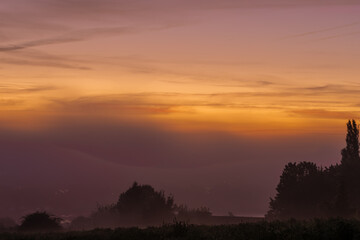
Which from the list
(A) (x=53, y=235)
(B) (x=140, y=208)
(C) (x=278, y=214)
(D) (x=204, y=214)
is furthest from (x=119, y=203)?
(A) (x=53, y=235)

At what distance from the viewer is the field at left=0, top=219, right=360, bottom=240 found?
2586 cm

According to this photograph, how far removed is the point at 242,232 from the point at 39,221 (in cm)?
3705

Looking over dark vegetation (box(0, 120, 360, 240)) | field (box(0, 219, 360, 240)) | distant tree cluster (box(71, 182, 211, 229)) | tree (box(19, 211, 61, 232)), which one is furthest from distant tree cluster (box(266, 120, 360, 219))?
field (box(0, 219, 360, 240))

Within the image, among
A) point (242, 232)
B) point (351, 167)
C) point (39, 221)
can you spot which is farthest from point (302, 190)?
point (242, 232)

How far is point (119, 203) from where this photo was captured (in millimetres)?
101750

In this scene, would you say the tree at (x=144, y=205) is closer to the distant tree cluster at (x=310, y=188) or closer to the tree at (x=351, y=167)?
the distant tree cluster at (x=310, y=188)

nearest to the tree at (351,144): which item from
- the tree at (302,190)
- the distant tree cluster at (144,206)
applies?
the tree at (302,190)

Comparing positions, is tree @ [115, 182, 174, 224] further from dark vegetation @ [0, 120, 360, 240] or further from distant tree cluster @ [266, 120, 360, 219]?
distant tree cluster @ [266, 120, 360, 219]

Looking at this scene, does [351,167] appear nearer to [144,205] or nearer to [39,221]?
[144,205]

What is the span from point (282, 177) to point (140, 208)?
3078 centimetres

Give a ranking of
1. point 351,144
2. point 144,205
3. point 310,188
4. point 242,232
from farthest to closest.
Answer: point 351,144 → point 144,205 → point 310,188 → point 242,232

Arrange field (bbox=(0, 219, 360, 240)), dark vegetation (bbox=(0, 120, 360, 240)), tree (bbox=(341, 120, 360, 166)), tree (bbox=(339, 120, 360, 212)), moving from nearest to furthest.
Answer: field (bbox=(0, 219, 360, 240)) → dark vegetation (bbox=(0, 120, 360, 240)) → tree (bbox=(339, 120, 360, 212)) → tree (bbox=(341, 120, 360, 166))

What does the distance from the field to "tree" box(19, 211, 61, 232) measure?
83.8 feet

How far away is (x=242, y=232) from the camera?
91.0 feet
